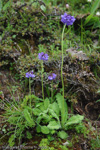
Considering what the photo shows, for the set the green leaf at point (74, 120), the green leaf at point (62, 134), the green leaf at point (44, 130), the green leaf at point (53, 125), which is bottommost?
the green leaf at point (62, 134)

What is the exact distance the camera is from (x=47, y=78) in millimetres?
2150

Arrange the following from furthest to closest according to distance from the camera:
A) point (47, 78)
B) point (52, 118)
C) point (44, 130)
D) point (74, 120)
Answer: point (47, 78), point (52, 118), point (74, 120), point (44, 130)

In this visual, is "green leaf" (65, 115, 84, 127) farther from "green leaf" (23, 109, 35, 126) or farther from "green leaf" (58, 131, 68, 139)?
"green leaf" (23, 109, 35, 126)

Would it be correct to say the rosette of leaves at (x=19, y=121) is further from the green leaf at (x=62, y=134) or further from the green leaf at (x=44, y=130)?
the green leaf at (x=62, y=134)

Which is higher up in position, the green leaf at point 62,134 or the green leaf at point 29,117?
the green leaf at point 29,117

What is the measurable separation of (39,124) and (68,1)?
3058 millimetres

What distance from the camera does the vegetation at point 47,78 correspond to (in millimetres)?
1686

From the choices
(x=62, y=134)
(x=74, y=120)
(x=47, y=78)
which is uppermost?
(x=47, y=78)

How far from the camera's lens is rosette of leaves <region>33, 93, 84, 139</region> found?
5.50 feet

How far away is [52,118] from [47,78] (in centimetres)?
55

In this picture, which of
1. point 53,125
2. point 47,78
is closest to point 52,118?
point 53,125

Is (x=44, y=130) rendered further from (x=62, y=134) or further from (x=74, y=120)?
(x=74, y=120)

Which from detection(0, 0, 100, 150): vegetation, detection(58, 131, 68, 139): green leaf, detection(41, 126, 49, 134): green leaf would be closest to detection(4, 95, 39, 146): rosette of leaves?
detection(0, 0, 100, 150): vegetation

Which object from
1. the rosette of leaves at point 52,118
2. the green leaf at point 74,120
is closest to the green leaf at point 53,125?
the rosette of leaves at point 52,118
